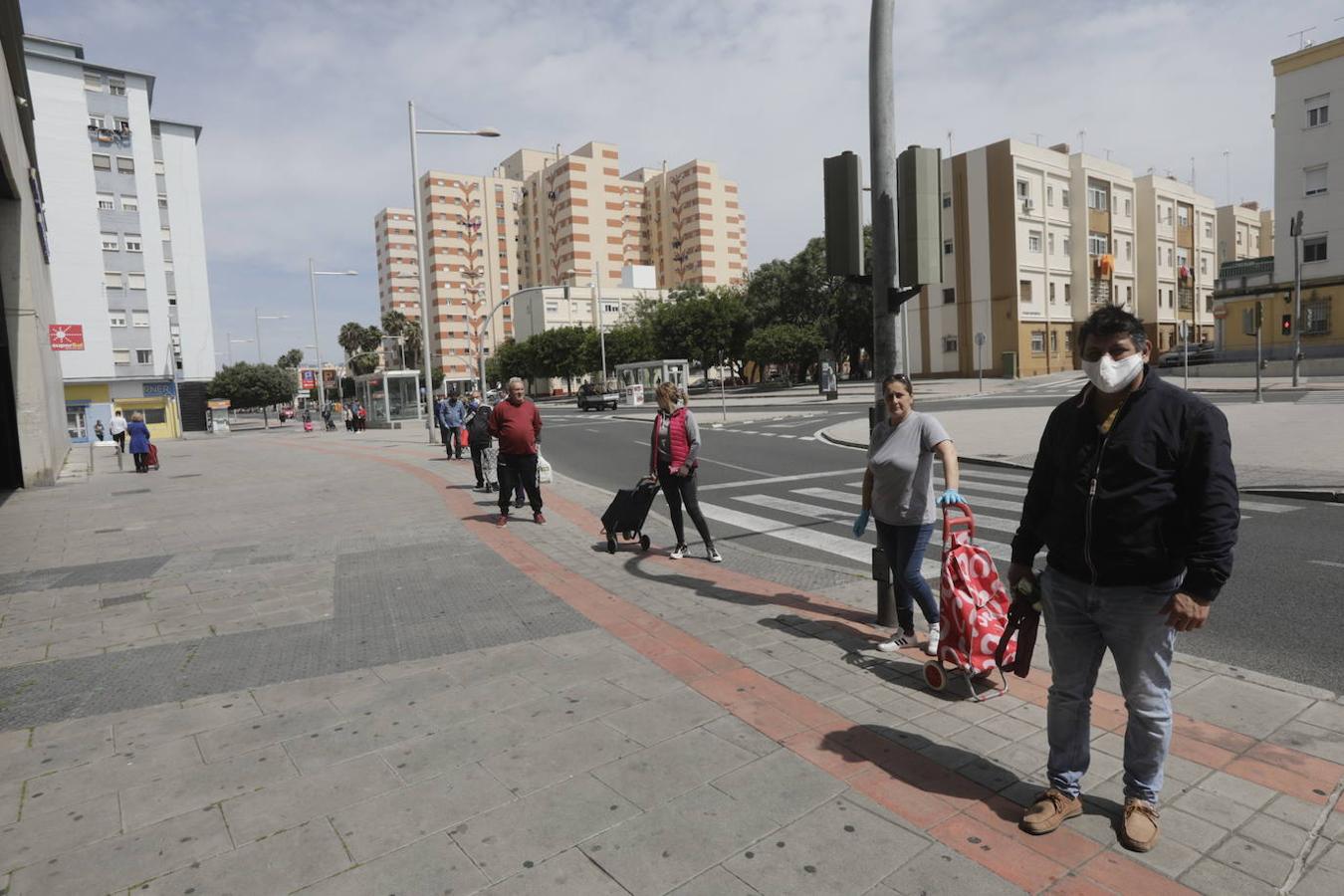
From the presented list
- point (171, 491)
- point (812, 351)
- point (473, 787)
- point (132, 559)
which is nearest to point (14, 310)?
point (171, 491)

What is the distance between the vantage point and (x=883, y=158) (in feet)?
17.3

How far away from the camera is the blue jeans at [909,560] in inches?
182

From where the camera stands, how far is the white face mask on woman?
8.71 ft

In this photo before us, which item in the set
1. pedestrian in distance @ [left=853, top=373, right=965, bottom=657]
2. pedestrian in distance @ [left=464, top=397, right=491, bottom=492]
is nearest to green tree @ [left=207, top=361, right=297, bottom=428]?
pedestrian in distance @ [left=464, top=397, right=491, bottom=492]

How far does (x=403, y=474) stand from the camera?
15.4m

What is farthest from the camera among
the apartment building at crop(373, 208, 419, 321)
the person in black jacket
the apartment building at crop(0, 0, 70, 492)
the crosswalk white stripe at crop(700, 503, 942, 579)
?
the apartment building at crop(373, 208, 419, 321)

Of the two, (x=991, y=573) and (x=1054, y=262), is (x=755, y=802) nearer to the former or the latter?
(x=991, y=573)

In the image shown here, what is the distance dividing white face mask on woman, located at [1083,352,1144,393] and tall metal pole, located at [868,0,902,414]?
2523mm

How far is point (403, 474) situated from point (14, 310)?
7690mm

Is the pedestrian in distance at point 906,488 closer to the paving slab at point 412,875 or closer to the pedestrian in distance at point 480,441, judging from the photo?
the paving slab at point 412,875

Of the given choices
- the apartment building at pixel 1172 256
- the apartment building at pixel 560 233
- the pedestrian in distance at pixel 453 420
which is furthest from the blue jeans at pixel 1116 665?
the apartment building at pixel 560 233

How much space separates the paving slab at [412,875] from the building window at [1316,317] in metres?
48.4

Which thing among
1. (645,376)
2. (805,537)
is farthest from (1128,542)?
(645,376)

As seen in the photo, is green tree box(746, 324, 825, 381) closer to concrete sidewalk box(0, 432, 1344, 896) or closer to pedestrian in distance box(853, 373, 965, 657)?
concrete sidewalk box(0, 432, 1344, 896)
